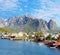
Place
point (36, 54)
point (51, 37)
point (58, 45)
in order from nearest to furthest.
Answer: point (36, 54), point (58, 45), point (51, 37)

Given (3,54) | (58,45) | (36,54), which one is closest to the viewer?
(3,54)

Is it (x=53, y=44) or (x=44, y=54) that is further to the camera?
(x=53, y=44)

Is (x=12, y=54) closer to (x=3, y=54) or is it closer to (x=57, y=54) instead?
(x=3, y=54)

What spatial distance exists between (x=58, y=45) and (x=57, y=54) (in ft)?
68.6

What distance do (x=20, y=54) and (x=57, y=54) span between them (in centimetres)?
770

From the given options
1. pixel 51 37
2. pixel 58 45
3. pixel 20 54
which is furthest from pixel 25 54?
pixel 51 37

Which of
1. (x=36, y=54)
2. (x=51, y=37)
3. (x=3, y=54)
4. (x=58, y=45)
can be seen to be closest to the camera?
(x=3, y=54)

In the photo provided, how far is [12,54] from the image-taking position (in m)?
43.2

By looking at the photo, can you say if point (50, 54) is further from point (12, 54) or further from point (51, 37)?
point (51, 37)

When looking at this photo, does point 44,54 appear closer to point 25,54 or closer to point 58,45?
point 25,54

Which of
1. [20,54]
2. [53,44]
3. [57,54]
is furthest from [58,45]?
[20,54]

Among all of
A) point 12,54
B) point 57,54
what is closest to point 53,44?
point 57,54

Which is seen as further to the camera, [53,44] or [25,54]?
[53,44]

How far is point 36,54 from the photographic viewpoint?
150 ft
